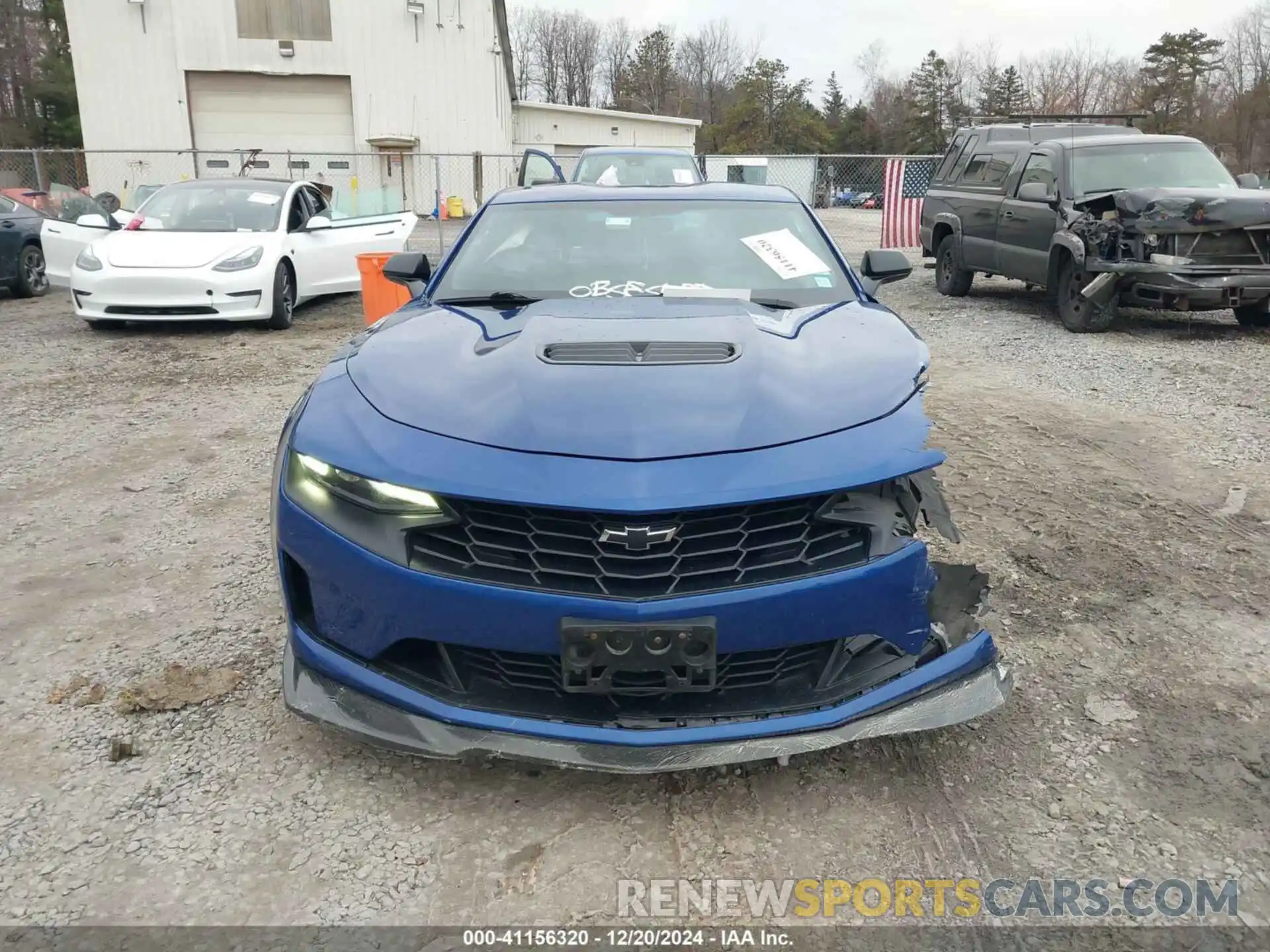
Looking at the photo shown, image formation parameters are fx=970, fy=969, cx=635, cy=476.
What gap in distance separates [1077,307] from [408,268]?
23.2 ft

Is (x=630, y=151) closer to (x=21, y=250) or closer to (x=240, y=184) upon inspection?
(x=240, y=184)

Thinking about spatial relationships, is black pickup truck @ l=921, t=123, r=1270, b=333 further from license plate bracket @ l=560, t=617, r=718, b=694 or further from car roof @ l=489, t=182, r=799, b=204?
license plate bracket @ l=560, t=617, r=718, b=694

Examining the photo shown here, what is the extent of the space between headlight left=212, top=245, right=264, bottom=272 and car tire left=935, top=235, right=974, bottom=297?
25.4 ft

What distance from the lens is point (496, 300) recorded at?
3541 mm

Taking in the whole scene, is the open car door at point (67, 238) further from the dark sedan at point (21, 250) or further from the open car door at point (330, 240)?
the open car door at point (330, 240)

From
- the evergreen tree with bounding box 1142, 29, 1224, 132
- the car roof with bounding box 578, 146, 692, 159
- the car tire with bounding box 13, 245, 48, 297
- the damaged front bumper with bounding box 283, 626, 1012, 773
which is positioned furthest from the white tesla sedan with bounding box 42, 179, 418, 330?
the evergreen tree with bounding box 1142, 29, 1224, 132

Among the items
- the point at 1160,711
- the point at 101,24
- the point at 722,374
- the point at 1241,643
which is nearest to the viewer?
the point at 722,374

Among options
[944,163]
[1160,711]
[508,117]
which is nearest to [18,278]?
[944,163]

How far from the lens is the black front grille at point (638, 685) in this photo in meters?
2.28

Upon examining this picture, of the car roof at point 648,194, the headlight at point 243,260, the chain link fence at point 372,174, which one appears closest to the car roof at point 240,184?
the headlight at point 243,260

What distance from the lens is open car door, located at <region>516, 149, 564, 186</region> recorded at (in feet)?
50.4

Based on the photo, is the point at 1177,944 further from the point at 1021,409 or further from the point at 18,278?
the point at 18,278

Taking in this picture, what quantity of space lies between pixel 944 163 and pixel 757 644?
37.8ft

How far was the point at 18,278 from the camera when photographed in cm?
1180
